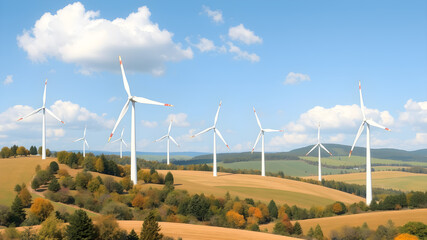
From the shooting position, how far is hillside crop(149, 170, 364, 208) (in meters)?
114

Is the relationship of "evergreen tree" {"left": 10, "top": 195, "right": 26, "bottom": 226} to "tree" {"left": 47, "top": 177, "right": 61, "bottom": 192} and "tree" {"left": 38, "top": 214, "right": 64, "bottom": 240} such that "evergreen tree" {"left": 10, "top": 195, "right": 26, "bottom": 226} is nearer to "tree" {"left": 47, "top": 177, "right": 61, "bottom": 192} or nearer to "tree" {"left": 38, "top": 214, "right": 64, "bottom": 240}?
"tree" {"left": 47, "top": 177, "right": 61, "bottom": 192}

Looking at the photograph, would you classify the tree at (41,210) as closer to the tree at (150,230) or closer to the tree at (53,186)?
the tree at (53,186)

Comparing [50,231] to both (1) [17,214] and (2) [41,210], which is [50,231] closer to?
(2) [41,210]

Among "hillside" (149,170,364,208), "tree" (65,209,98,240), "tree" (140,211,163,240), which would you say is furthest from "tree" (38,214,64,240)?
"hillside" (149,170,364,208)

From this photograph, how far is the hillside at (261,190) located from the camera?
114 meters

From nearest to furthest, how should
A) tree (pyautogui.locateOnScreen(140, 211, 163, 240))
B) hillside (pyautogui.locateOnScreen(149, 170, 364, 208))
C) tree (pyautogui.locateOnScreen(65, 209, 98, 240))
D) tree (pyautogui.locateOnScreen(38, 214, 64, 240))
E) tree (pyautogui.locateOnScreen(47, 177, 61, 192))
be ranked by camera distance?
1. tree (pyautogui.locateOnScreen(65, 209, 98, 240))
2. tree (pyautogui.locateOnScreen(38, 214, 64, 240))
3. tree (pyautogui.locateOnScreen(140, 211, 163, 240))
4. tree (pyautogui.locateOnScreen(47, 177, 61, 192))
5. hillside (pyautogui.locateOnScreen(149, 170, 364, 208))

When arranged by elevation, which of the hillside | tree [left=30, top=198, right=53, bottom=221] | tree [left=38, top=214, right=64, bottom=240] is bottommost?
the hillside

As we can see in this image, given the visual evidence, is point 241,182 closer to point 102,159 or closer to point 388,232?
point 102,159

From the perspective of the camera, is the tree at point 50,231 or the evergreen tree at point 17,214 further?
the evergreen tree at point 17,214

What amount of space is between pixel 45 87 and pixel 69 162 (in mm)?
26049

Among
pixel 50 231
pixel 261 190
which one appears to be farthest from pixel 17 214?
pixel 261 190

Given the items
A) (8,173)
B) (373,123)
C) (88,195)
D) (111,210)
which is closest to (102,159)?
(8,173)

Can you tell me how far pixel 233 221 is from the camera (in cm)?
8000

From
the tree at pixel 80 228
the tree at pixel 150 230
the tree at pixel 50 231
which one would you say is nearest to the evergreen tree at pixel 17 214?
the tree at pixel 50 231
